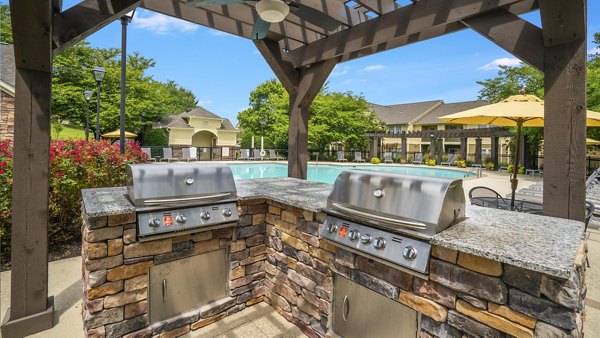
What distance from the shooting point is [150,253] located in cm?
229

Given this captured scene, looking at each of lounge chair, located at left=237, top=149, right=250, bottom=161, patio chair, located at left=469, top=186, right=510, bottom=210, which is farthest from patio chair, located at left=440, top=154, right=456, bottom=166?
patio chair, located at left=469, top=186, right=510, bottom=210

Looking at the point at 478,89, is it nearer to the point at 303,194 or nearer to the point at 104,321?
the point at 303,194

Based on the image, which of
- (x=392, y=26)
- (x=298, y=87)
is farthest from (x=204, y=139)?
(x=392, y=26)

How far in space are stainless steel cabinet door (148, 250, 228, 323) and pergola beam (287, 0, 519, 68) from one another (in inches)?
120

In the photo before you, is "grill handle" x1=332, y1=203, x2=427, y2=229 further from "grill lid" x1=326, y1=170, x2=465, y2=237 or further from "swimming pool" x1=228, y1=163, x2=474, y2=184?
"swimming pool" x1=228, y1=163, x2=474, y2=184

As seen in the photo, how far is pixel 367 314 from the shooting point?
2043 millimetres

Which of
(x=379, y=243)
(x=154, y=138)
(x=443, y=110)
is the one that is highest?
(x=443, y=110)

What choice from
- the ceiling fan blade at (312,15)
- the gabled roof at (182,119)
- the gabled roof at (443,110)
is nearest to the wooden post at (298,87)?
the ceiling fan blade at (312,15)

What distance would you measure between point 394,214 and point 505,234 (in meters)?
0.60

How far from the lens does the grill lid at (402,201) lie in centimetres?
161

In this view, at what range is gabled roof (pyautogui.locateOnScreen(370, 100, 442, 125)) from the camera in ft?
103

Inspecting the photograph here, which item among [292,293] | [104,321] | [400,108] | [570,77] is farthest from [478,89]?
[104,321]

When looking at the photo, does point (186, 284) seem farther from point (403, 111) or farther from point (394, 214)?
point (403, 111)

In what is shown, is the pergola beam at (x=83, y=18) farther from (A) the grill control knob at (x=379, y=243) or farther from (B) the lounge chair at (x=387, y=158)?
(B) the lounge chair at (x=387, y=158)
